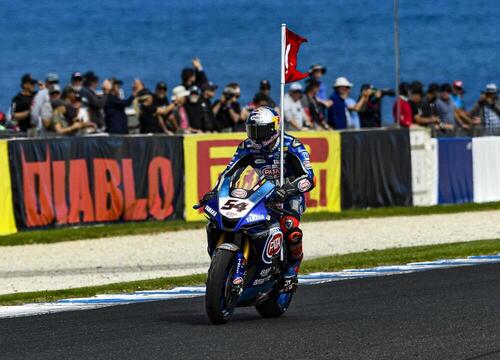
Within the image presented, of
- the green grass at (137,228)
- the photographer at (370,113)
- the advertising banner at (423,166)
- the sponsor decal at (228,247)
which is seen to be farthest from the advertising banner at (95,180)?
the sponsor decal at (228,247)

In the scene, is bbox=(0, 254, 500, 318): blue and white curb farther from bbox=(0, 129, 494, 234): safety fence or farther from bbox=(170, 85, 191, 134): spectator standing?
bbox=(170, 85, 191, 134): spectator standing

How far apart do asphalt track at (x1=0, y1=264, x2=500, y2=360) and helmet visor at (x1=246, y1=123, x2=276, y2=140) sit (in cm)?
147

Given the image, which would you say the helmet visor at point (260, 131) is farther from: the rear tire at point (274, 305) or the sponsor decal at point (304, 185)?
the rear tire at point (274, 305)

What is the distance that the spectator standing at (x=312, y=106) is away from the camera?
24016 millimetres

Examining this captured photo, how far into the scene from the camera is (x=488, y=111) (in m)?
27.2

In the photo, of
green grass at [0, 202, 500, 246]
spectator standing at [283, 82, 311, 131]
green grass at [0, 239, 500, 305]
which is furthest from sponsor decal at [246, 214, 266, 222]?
spectator standing at [283, 82, 311, 131]

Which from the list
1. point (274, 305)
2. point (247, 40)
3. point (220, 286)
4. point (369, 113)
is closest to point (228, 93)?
point (369, 113)

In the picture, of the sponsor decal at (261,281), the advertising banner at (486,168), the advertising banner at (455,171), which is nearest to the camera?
the sponsor decal at (261,281)

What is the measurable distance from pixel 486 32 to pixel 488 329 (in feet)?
237

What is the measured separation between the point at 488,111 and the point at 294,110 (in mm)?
5338

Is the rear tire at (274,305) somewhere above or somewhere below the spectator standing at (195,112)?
below

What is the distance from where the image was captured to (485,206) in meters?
25.5

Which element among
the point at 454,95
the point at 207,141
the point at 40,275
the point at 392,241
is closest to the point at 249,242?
the point at 40,275

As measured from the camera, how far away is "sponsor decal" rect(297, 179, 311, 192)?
36.8 ft
